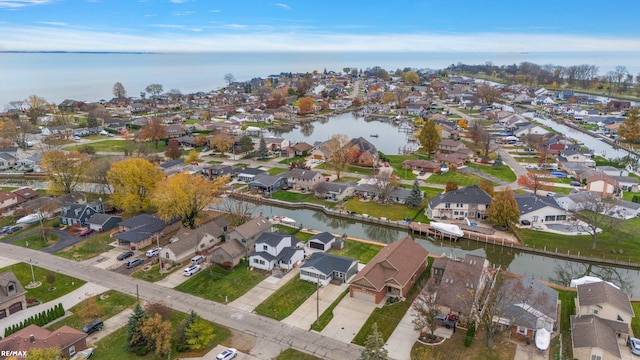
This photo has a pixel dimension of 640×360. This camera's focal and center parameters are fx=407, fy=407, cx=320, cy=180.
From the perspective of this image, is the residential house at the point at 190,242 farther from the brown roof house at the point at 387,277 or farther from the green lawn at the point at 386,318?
the green lawn at the point at 386,318

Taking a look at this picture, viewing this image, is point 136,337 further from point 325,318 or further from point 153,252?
point 153,252

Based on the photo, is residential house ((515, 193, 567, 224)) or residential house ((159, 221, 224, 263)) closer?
residential house ((159, 221, 224, 263))

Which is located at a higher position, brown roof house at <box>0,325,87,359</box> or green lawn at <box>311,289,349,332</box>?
brown roof house at <box>0,325,87,359</box>

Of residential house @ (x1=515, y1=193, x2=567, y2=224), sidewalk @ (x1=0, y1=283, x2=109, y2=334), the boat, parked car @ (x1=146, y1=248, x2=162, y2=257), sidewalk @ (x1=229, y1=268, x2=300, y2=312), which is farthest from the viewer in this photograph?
the boat

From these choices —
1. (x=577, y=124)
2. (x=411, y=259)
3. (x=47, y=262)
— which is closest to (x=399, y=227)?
(x=411, y=259)

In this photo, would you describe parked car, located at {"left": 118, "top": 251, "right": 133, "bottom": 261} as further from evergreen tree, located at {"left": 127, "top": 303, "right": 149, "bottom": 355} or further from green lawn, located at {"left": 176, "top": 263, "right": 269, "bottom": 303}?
evergreen tree, located at {"left": 127, "top": 303, "right": 149, "bottom": 355}

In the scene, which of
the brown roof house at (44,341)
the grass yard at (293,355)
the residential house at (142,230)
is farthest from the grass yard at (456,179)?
the brown roof house at (44,341)

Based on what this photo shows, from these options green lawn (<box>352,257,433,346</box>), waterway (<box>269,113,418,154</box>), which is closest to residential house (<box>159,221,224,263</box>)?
green lawn (<box>352,257,433,346</box>)
